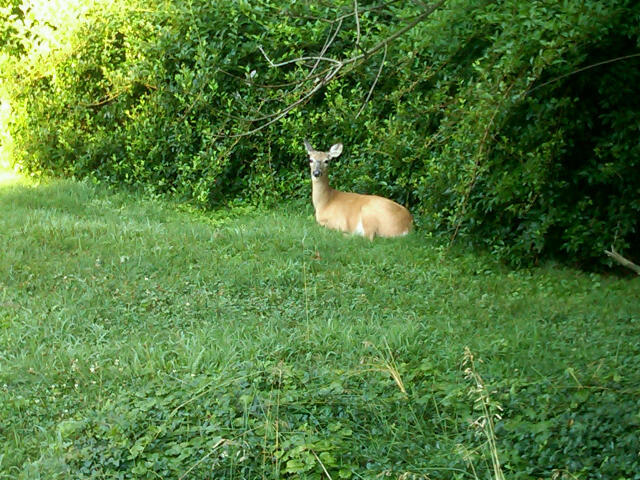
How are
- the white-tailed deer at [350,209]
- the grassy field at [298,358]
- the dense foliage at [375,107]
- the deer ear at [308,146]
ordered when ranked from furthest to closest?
the deer ear at [308,146]
the white-tailed deer at [350,209]
the dense foliage at [375,107]
the grassy field at [298,358]

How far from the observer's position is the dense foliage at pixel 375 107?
7840 mm

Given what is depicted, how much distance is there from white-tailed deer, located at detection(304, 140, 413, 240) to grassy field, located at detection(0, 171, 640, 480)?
0.32 m

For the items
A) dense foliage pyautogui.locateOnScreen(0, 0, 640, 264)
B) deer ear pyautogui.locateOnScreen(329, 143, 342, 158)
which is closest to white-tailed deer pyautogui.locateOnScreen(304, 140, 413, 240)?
deer ear pyautogui.locateOnScreen(329, 143, 342, 158)

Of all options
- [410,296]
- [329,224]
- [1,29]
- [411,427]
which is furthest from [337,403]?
[1,29]

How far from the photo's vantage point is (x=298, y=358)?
5.81 m

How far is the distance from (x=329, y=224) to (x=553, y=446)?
5691 mm

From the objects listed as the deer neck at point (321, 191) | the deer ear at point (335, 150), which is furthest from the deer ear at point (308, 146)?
the deer neck at point (321, 191)

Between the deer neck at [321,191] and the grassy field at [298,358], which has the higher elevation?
the deer neck at [321,191]

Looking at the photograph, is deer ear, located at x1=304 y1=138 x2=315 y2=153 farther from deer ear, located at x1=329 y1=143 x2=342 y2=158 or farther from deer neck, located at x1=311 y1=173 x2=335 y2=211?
deer neck, located at x1=311 y1=173 x2=335 y2=211

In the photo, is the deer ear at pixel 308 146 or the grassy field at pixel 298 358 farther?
the deer ear at pixel 308 146

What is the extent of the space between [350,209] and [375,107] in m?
1.58

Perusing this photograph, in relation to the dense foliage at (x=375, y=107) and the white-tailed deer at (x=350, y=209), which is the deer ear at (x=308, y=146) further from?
the dense foliage at (x=375, y=107)

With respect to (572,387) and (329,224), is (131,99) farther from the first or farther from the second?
(572,387)

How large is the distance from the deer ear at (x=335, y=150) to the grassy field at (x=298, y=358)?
1266 mm
